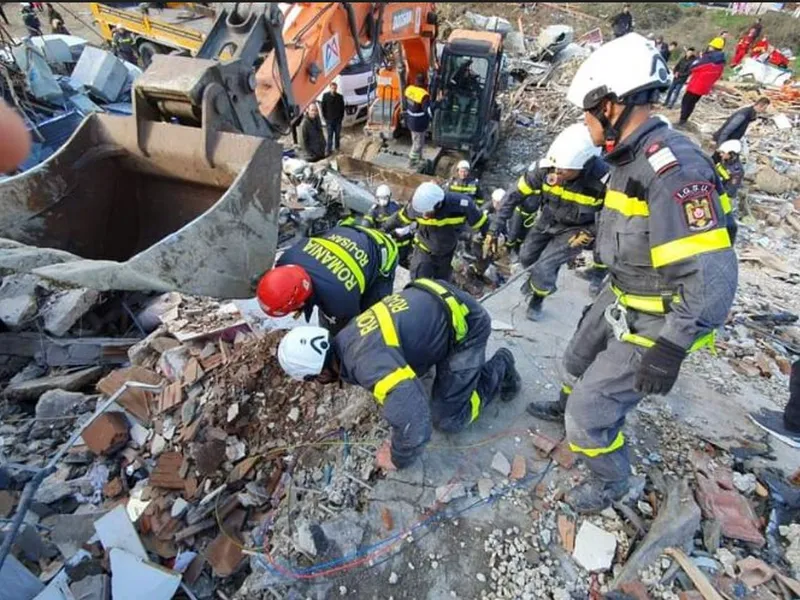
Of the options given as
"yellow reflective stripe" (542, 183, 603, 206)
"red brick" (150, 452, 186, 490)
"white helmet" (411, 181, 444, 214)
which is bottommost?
"red brick" (150, 452, 186, 490)

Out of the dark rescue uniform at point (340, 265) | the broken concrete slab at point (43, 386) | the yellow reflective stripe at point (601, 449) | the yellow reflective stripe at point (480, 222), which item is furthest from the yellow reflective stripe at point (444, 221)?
the broken concrete slab at point (43, 386)

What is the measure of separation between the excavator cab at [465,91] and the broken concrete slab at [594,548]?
638cm

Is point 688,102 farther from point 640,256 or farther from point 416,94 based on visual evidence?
point 640,256

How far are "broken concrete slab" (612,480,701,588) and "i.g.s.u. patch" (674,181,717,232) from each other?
164 centimetres

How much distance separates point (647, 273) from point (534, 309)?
86.5 inches

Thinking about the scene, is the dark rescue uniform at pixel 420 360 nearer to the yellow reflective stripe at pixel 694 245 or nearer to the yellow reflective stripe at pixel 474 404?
the yellow reflective stripe at pixel 474 404

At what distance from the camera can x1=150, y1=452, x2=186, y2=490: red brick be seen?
322 cm

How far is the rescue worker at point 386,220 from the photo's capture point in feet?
17.6

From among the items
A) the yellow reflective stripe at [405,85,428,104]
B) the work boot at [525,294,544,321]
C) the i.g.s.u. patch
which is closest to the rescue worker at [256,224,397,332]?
the work boot at [525,294,544,321]

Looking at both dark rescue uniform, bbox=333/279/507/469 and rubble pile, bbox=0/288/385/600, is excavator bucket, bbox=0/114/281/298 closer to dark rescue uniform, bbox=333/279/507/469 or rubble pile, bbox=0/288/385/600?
dark rescue uniform, bbox=333/279/507/469

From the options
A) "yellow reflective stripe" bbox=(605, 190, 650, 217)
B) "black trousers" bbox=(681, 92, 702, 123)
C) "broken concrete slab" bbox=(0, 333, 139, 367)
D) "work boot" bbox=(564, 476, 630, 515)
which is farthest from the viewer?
"black trousers" bbox=(681, 92, 702, 123)

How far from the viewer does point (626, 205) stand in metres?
2.30

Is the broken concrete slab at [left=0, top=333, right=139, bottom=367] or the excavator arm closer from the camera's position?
the excavator arm

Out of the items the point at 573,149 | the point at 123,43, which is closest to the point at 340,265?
the point at 573,149
